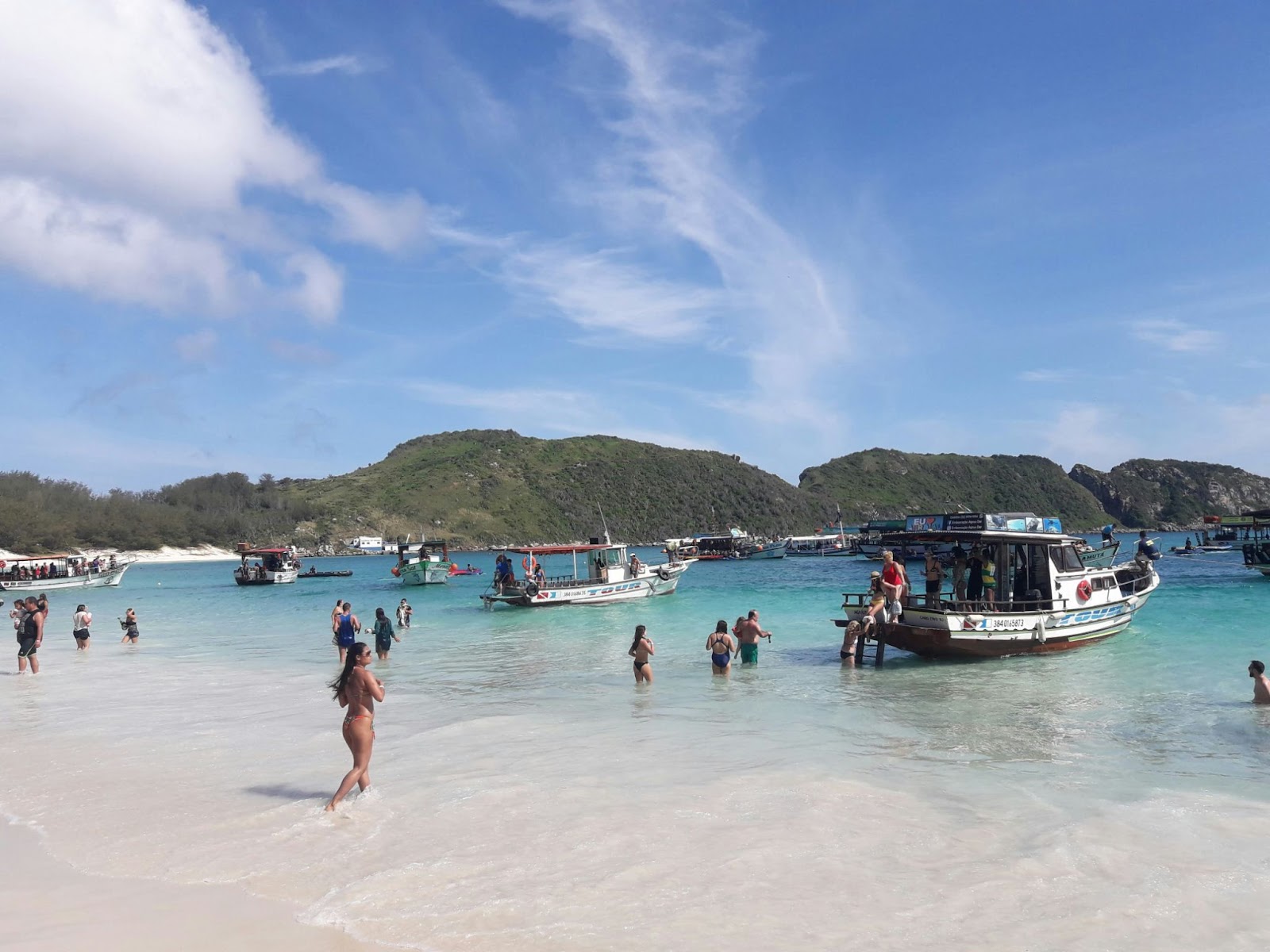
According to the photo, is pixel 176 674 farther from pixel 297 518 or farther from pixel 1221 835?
pixel 297 518

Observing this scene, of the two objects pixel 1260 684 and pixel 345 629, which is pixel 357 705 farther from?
pixel 1260 684

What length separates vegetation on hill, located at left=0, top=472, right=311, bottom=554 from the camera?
4606 inches

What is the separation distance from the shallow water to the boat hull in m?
59.8

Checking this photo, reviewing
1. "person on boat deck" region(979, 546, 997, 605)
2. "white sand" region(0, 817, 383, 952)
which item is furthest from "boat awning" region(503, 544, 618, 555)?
"white sand" region(0, 817, 383, 952)

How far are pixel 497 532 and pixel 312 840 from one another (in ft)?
529

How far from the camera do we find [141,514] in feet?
473

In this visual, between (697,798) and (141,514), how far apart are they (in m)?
157

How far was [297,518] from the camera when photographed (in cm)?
17188

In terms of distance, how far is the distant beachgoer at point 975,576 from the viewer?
20.7 meters

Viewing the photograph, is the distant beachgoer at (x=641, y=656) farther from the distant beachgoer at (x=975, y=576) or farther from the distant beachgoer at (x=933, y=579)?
the distant beachgoer at (x=975, y=576)

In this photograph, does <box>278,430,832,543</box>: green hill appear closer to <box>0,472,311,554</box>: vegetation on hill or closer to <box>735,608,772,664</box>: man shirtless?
<box>0,472,311,554</box>: vegetation on hill

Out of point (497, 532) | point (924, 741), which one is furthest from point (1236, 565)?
point (497, 532)

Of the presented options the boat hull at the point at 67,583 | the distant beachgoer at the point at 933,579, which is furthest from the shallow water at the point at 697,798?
the boat hull at the point at 67,583

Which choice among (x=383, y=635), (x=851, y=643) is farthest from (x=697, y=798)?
(x=383, y=635)
